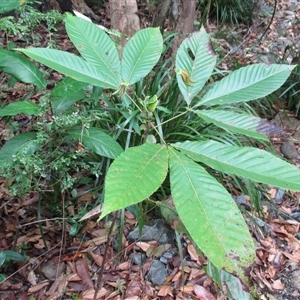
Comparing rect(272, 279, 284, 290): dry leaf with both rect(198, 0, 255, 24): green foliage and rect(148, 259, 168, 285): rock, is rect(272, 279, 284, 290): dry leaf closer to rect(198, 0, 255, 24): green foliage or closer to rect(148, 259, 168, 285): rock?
rect(148, 259, 168, 285): rock

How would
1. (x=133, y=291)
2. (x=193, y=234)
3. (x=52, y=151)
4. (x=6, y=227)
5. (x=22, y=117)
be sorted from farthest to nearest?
(x=22, y=117) < (x=6, y=227) < (x=133, y=291) < (x=52, y=151) < (x=193, y=234)

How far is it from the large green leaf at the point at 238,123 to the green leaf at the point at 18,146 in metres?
0.73

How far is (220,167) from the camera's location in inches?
30.7

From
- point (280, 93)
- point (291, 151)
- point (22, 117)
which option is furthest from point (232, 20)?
point (22, 117)

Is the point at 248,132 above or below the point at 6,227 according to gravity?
A: above

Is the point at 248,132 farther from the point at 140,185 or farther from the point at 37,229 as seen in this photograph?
the point at 37,229

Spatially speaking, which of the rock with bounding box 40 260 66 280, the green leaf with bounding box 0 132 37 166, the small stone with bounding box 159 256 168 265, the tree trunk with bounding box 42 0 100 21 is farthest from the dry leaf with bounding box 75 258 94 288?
the tree trunk with bounding box 42 0 100 21

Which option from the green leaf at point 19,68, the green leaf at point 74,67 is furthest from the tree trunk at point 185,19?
the green leaf at point 74,67

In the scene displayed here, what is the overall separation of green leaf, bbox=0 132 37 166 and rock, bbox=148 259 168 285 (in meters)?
0.96

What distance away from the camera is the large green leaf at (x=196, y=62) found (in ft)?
3.32

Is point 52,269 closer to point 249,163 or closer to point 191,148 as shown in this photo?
point 191,148

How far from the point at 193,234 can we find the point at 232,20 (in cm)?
514

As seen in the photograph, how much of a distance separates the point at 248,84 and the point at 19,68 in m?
0.86

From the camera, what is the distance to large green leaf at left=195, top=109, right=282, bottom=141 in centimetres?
92
